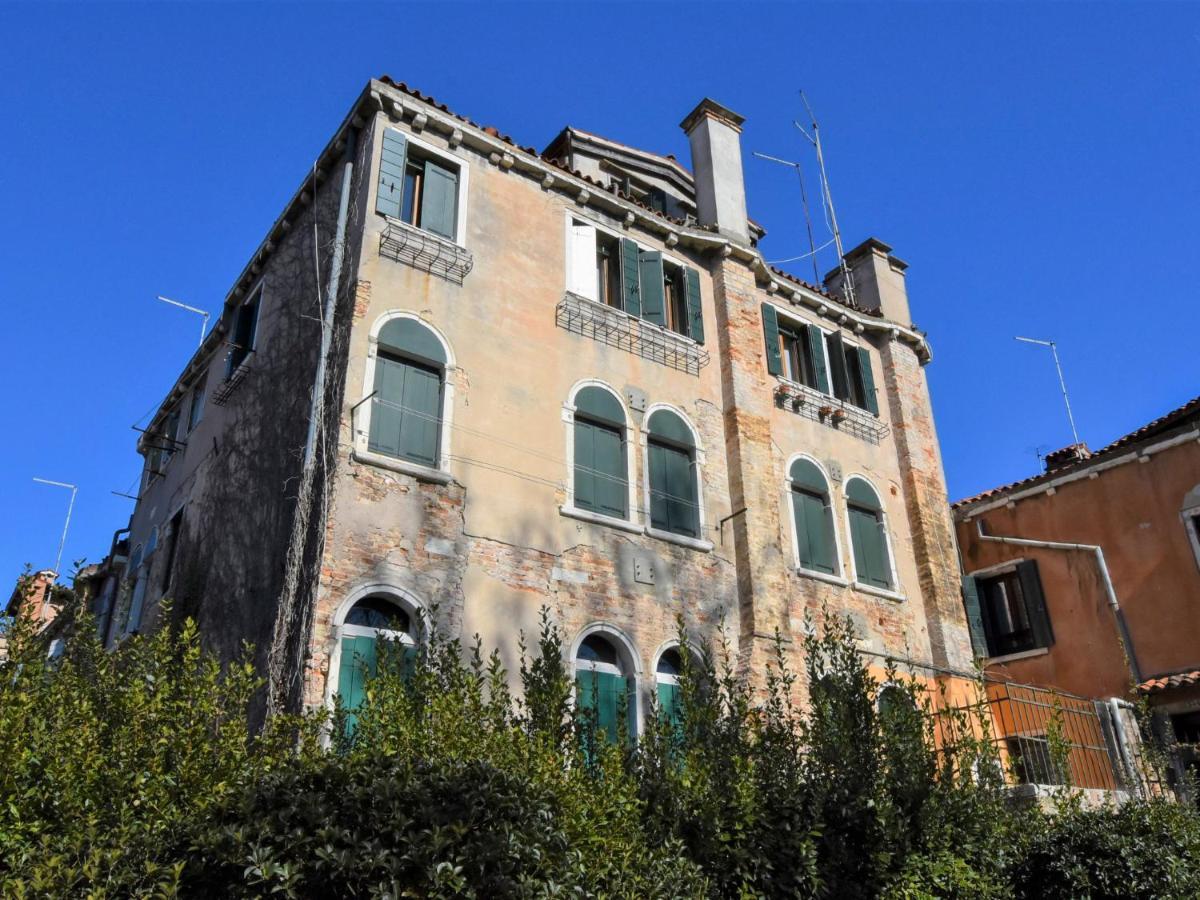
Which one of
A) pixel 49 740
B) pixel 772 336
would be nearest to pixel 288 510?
pixel 49 740

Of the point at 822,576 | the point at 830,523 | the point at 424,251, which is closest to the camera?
the point at 424,251

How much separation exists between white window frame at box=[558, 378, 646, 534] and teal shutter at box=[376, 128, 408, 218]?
3276 millimetres

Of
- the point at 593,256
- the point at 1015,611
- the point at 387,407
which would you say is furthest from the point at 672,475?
the point at 1015,611

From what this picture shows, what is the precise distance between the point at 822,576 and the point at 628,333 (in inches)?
178

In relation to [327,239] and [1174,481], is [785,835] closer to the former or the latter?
[327,239]

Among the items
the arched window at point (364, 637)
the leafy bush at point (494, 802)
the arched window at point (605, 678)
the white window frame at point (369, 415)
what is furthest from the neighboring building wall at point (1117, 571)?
the arched window at point (364, 637)

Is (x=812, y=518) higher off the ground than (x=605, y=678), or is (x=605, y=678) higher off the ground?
(x=812, y=518)

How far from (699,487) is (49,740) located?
29.8 feet

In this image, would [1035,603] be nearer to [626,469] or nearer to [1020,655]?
[1020,655]

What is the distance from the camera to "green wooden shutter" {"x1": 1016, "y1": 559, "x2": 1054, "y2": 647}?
56.3ft

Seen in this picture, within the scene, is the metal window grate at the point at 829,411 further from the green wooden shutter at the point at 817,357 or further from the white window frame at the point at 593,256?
the white window frame at the point at 593,256

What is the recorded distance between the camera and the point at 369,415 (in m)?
10.8

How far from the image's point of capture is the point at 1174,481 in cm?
1619

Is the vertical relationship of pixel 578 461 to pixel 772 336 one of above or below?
below
